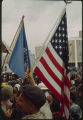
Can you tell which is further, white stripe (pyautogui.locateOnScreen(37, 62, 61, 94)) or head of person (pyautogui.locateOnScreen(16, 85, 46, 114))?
white stripe (pyautogui.locateOnScreen(37, 62, 61, 94))

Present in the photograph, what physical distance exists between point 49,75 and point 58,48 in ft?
1.37

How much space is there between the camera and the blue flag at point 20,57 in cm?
586

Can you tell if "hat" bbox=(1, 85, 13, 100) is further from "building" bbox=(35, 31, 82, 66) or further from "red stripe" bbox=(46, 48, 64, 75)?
"building" bbox=(35, 31, 82, 66)

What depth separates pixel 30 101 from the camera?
2070 mm

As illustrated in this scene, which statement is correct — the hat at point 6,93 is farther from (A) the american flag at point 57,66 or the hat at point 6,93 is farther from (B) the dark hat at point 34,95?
(B) the dark hat at point 34,95

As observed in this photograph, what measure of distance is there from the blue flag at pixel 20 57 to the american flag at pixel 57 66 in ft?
6.59

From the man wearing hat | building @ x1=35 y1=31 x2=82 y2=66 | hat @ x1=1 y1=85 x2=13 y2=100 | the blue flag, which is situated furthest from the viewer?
building @ x1=35 y1=31 x2=82 y2=66

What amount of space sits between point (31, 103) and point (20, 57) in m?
4.08

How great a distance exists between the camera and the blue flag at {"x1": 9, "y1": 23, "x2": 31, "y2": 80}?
586 centimetres

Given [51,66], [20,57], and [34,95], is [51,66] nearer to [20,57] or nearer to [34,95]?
[34,95]

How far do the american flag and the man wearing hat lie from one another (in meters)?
1.33

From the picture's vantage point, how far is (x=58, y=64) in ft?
11.9

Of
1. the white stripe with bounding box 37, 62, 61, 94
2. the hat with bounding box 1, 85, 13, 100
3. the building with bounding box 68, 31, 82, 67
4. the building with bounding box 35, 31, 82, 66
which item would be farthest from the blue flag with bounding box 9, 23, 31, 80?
the building with bounding box 68, 31, 82, 67

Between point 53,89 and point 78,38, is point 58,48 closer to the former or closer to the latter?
point 53,89
